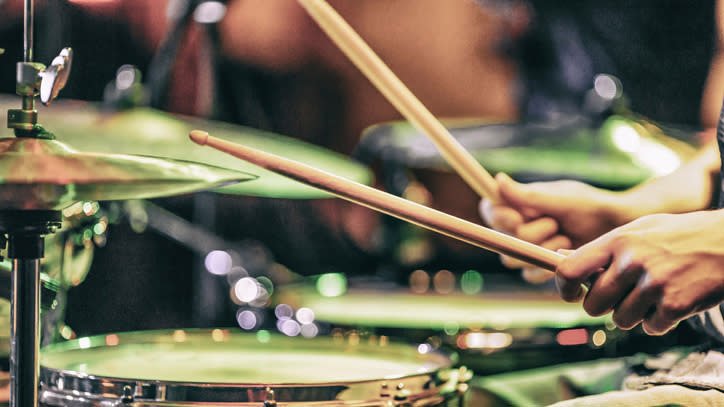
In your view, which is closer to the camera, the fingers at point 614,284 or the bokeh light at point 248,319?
the fingers at point 614,284

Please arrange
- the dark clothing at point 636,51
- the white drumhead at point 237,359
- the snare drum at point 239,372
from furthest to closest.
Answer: the dark clothing at point 636,51
the white drumhead at point 237,359
the snare drum at point 239,372

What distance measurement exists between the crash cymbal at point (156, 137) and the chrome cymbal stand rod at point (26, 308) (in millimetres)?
620

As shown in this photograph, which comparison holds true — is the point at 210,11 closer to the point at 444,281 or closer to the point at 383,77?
the point at 383,77

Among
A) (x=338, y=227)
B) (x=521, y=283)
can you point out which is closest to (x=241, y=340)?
(x=521, y=283)

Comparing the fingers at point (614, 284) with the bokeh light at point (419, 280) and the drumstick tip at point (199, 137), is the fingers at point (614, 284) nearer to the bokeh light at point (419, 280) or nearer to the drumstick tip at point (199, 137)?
the drumstick tip at point (199, 137)

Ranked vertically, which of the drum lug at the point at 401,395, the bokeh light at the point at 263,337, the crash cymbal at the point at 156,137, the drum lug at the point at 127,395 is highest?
the crash cymbal at the point at 156,137

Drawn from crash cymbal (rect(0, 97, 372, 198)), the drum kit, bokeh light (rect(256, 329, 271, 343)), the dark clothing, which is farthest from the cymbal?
the dark clothing

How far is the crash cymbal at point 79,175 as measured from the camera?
2.27 feet

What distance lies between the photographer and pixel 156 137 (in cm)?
157

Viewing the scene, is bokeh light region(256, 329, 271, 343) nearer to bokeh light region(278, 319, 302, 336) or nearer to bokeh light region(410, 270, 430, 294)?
bokeh light region(278, 319, 302, 336)

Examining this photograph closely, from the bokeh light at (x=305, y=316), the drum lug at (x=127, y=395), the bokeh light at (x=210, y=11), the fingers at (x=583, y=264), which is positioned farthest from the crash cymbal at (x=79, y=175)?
the bokeh light at (x=210, y=11)

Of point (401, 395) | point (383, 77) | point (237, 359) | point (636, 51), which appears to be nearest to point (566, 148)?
point (383, 77)

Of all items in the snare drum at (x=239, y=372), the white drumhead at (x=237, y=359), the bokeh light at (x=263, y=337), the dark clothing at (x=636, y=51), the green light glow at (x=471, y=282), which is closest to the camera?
the snare drum at (x=239, y=372)

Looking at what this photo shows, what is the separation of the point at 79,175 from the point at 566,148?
1371mm
